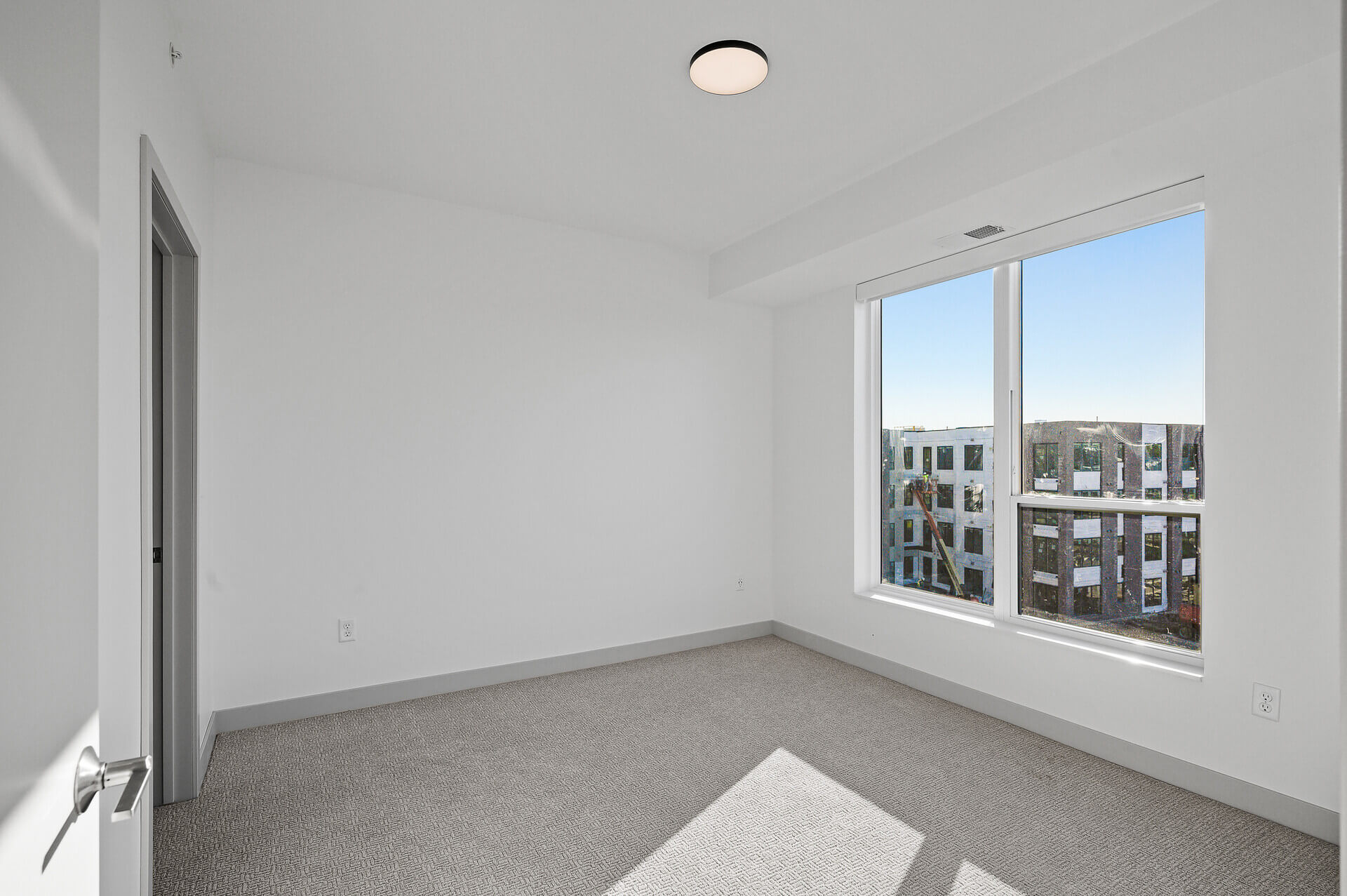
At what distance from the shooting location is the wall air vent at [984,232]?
10.7 feet

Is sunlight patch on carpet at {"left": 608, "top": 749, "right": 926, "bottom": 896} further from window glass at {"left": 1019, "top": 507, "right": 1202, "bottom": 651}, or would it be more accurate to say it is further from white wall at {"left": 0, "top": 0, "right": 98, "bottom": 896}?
white wall at {"left": 0, "top": 0, "right": 98, "bottom": 896}

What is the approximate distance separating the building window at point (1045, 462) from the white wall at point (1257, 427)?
0.75m

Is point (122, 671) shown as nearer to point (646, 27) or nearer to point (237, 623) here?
point (237, 623)

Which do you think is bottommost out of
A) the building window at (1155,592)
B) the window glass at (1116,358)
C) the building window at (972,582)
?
the building window at (972,582)

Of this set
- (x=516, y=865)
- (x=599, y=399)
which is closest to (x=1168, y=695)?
(x=516, y=865)

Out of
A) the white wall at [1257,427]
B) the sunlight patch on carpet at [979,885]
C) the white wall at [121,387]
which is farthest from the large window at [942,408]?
the white wall at [121,387]

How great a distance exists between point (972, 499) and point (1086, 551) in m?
0.68

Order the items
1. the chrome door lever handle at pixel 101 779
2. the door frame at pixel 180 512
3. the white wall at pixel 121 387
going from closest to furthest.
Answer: the chrome door lever handle at pixel 101 779, the white wall at pixel 121 387, the door frame at pixel 180 512

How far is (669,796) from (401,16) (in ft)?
9.58

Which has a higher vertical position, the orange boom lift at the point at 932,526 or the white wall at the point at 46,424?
the white wall at the point at 46,424

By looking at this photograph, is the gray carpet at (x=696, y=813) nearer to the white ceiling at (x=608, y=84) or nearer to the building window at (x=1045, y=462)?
the building window at (x=1045, y=462)

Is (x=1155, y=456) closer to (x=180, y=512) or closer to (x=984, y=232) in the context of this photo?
(x=984, y=232)

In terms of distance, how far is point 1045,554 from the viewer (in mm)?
3361

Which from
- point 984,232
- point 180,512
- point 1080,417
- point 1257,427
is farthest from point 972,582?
point 180,512
